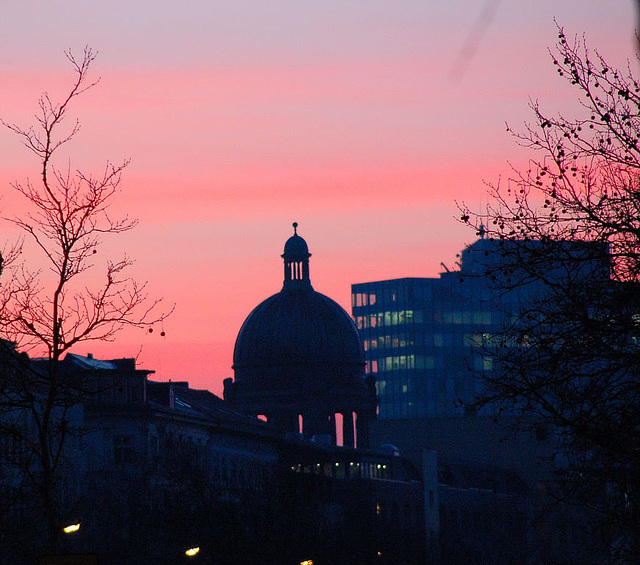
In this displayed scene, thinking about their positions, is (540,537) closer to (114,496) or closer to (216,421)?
(216,421)

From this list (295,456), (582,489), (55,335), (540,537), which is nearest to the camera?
(582,489)

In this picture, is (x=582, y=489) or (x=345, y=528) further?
(x=345, y=528)

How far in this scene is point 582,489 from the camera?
33.4 meters

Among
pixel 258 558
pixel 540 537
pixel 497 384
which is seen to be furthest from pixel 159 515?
pixel 497 384

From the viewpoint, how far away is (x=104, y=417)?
12950 cm

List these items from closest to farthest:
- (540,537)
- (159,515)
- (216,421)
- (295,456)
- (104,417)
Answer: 1. (159,515)
2. (104,417)
3. (216,421)
4. (540,537)
5. (295,456)

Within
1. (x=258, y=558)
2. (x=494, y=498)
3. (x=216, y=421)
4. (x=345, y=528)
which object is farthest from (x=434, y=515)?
(x=258, y=558)

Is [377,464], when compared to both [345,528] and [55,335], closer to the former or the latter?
[345,528]

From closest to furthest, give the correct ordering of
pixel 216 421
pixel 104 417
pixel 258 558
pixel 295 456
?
pixel 258 558, pixel 104 417, pixel 216 421, pixel 295 456

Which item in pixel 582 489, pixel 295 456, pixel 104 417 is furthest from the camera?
pixel 295 456

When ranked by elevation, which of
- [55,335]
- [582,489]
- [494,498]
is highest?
[494,498]

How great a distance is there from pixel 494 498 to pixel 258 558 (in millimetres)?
100391

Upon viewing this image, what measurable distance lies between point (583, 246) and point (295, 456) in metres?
140

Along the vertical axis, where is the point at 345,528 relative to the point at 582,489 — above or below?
above
